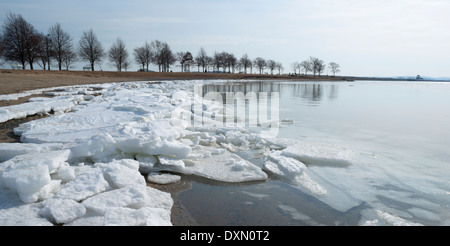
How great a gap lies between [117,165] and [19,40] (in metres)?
39.8

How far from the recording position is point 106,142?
139 inches

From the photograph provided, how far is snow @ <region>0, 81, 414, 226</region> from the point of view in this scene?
7.27ft

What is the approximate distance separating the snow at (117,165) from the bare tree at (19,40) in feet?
114

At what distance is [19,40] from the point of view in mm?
32656

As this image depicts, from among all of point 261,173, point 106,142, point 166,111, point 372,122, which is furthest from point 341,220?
point 372,122

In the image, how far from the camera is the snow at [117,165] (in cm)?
222

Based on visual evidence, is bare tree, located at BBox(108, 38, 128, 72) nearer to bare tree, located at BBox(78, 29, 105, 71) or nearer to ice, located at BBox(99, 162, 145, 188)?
bare tree, located at BBox(78, 29, 105, 71)

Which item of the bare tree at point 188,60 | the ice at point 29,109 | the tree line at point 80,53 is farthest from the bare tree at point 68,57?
the ice at point 29,109

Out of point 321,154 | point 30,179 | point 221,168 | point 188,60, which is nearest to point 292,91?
point 321,154

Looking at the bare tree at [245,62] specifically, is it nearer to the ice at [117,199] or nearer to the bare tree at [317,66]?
the bare tree at [317,66]

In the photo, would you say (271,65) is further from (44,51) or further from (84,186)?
(84,186)

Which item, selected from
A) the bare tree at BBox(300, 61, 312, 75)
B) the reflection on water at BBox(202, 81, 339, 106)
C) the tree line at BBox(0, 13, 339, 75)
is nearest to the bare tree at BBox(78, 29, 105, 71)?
the tree line at BBox(0, 13, 339, 75)
